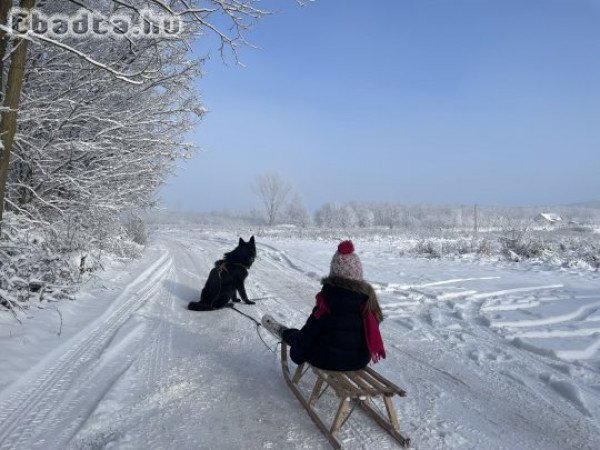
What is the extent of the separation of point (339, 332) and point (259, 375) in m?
1.44

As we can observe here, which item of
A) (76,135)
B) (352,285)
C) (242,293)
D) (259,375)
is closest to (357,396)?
(352,285)

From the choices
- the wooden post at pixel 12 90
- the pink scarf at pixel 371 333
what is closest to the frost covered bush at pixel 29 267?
the wooden post at pixel 12 90

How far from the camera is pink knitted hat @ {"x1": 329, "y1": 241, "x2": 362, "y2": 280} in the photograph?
3375 millimetres

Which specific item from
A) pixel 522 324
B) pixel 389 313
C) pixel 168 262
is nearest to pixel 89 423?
pixel 389 313

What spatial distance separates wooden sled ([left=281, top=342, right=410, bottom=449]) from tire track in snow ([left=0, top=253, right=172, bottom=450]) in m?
1.93

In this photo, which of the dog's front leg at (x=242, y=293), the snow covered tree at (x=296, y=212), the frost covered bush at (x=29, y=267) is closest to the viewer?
the frost covered bush at (x=29, y=267)

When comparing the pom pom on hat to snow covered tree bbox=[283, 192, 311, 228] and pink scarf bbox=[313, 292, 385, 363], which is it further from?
snow covered tree bbox=[283, 192, 311, 228]

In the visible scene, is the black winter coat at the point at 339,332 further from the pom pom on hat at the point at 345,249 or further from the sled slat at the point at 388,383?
the pom pom on hat at the point at 345,249

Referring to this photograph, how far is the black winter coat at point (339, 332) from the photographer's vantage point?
334 centimetres

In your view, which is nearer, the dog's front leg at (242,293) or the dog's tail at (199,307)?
the dog's tail at (199,307)

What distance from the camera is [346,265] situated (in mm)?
3375

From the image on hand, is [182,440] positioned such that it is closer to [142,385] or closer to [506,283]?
[142,385]

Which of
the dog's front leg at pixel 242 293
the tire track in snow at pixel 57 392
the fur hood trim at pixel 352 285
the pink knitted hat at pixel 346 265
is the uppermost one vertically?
the pink knitted hat at pixel 346 265

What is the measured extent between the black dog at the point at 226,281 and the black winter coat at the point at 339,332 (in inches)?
148
